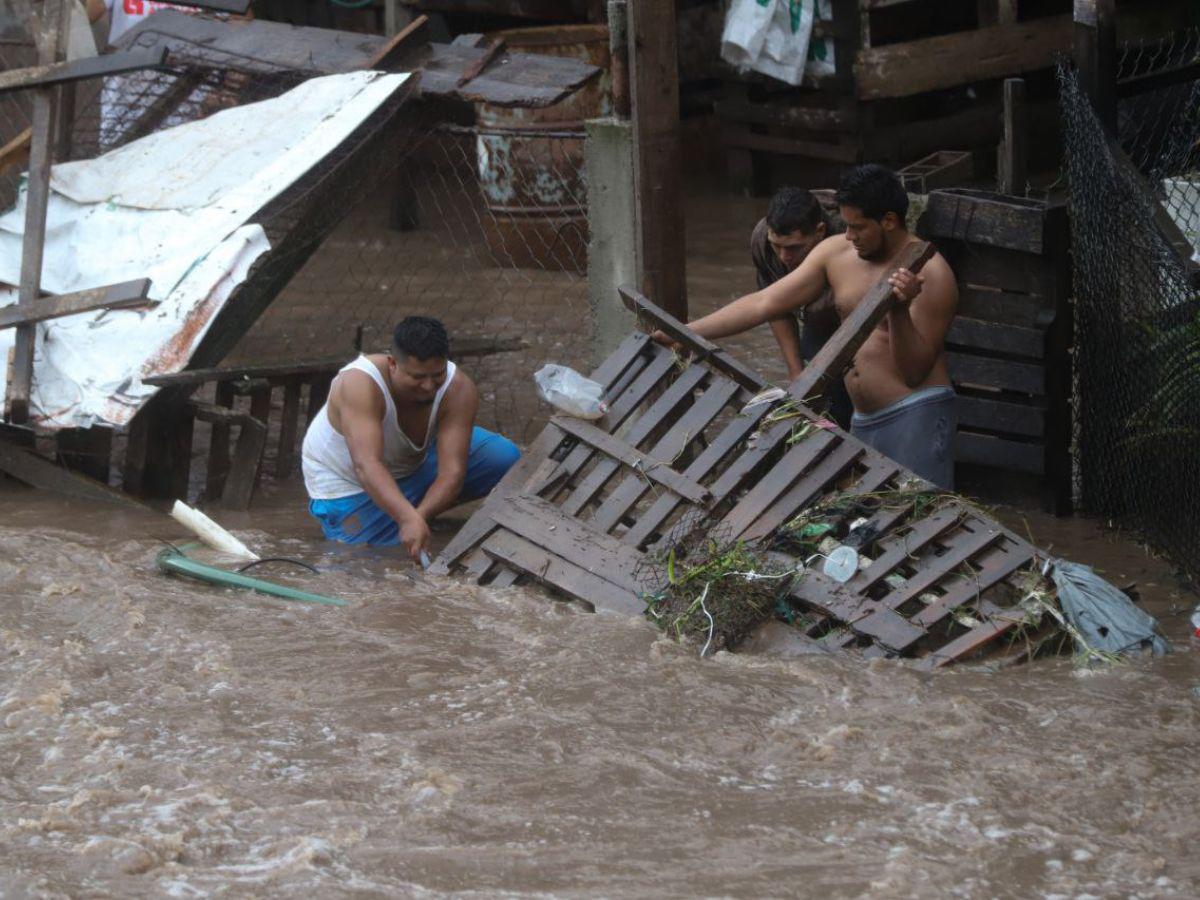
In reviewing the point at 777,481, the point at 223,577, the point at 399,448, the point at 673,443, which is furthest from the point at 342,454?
the point at 777,481

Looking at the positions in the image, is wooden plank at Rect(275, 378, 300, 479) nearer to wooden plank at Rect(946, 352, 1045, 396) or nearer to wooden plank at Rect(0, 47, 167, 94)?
wooden plank at Rect(0, 47, 167, 94)

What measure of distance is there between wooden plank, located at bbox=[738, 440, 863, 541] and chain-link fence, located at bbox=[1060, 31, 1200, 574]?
126cm

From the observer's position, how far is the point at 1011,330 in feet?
21.5

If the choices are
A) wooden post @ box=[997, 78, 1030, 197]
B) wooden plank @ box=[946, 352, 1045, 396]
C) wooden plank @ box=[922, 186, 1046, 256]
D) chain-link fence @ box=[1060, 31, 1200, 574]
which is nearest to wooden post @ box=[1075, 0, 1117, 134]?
chain-link fence @ box=[1060, 31, 1200, 574]

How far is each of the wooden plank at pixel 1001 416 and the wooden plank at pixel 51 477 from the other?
12.7 feet

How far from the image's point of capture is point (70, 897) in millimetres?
3768

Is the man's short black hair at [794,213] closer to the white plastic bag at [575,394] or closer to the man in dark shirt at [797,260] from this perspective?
the man in dark shirt at [797,260]

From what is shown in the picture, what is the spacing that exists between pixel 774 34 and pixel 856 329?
21.1ft

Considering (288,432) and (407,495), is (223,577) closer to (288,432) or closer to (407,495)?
(407,495)

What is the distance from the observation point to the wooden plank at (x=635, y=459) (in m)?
5.67

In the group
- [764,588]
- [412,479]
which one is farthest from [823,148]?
[764,588]

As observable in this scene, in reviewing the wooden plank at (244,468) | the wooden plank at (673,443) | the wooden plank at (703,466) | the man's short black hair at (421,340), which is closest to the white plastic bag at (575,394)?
the wooden plank at (673,443)

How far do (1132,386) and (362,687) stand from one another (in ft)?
10.6

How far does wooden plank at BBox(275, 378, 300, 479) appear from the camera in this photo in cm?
789
